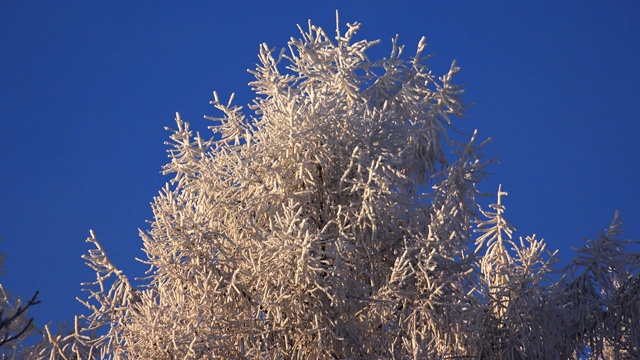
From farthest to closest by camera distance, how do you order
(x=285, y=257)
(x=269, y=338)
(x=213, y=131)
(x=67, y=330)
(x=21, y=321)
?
(x=213, y=131), (x=67, y=330), (x=269, y=338), (x=285, y=257), (x=21, y=321)

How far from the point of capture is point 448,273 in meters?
11.1

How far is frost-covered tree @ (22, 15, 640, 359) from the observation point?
34.3 feet

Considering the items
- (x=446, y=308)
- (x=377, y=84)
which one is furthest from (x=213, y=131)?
(x=446, y=308)

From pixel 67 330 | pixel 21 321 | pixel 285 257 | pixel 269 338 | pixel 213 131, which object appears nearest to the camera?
pixel 21 321

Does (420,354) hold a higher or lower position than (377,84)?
lower

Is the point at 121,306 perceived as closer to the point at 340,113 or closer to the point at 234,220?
the point at 234,220

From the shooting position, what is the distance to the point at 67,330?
11555 millimetres

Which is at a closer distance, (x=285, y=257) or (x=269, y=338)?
(x=285, y=257)

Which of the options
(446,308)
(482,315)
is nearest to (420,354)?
(446,308)

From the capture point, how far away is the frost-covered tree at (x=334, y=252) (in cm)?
1045

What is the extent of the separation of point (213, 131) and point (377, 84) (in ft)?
9.13

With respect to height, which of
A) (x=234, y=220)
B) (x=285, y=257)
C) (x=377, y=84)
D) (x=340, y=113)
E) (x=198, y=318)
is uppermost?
(x=377, y=84)

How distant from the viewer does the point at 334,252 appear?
9984mm

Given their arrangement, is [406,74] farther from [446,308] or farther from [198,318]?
[198,318]
